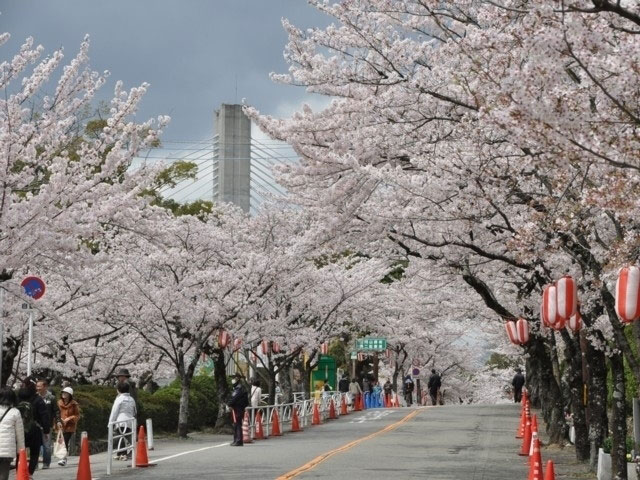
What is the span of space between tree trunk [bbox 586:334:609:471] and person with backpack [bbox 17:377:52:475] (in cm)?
958

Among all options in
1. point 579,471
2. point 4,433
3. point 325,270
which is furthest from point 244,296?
point 4,433

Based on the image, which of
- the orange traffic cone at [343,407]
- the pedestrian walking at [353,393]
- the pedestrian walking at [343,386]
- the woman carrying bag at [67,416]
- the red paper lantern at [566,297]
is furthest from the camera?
the pedestrian walking at [343,386]

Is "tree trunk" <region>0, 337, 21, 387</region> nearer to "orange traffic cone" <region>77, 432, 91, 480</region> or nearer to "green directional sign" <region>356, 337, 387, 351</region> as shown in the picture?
"orange traffic cone" <region>77, 432, 91, 480</region>

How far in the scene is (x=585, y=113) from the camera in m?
9.00

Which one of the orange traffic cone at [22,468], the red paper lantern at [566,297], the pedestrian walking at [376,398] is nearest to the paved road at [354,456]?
the orange traffic cone at [22,468]

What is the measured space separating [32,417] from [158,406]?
54.4 feet

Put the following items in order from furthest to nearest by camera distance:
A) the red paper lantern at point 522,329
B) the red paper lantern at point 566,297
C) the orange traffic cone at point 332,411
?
the orange traffic cone at point 332,411 < the red paper lantern at point 522,329 < the red paper lantern at point 566,297

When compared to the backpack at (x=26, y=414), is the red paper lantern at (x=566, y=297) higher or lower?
higher

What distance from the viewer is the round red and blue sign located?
63.8 ft

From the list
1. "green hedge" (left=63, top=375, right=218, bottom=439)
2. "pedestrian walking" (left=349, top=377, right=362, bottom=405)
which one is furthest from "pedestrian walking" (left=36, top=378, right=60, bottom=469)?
"pedestrian walking" (left=349, top=377, right=362, bottom=405)

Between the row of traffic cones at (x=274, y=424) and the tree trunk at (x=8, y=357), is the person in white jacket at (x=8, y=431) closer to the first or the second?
the tree trunk at (x=8, y=357)

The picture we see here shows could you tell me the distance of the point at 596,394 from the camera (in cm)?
1798

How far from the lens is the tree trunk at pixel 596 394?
59.3ft

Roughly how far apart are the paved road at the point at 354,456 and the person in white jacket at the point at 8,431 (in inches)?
164
